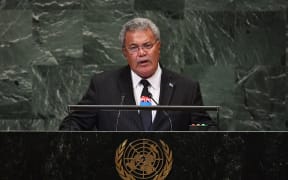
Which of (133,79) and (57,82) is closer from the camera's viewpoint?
(133,79)

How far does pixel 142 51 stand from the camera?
14.5 feet

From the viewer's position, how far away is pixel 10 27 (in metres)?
6.13

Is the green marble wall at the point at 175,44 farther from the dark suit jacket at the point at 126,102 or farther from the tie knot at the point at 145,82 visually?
the tie knot at the point at 145,82

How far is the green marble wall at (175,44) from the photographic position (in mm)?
6113
